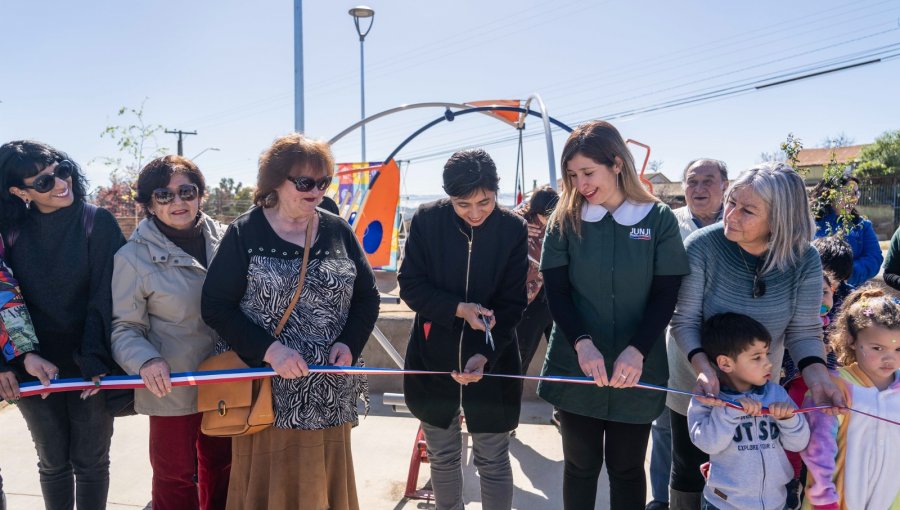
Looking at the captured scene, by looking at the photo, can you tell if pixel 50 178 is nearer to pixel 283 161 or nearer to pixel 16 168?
pixel 16 168

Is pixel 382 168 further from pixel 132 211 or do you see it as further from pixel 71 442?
pixel 132 211

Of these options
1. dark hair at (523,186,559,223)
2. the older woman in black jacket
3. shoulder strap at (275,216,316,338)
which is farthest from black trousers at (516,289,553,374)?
shoulder strap at (275,216,316,338)

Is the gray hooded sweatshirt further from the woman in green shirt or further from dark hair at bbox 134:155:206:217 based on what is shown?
dark hair at bbox 134:155:206:217

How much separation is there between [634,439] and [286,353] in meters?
1.47

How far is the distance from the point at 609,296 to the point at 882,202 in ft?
96.0

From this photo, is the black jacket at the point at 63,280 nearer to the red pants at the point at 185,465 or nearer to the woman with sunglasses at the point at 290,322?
the red pants at the point at 185,465

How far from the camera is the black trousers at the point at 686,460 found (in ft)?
9.00

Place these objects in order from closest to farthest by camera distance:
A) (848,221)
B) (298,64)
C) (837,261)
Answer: (837,261)
(848,221)
(298,64)

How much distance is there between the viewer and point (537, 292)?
168 inches

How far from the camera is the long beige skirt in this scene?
248 cm

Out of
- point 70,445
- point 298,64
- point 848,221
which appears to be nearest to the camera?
point 70,445

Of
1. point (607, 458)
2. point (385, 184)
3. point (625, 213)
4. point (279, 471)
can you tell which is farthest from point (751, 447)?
point (385, 184)

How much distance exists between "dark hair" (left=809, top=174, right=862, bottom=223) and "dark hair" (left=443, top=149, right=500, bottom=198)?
216 cm

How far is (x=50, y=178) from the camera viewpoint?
8.92ft
